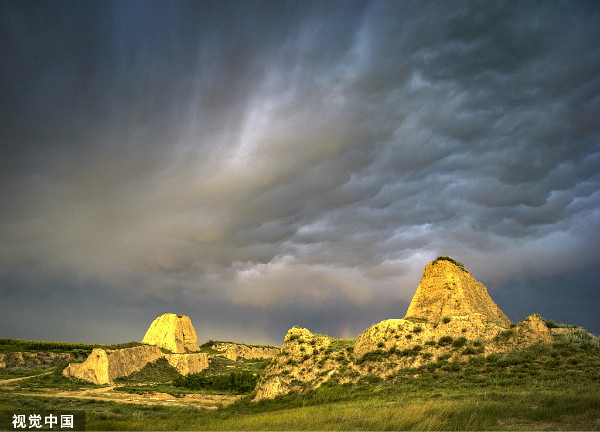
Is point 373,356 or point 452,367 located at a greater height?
point 373,356

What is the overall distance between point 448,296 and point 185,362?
44.1m

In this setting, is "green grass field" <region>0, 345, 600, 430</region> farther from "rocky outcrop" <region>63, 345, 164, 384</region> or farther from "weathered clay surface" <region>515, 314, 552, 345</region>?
"rocky outcrop" <region>63, 345, 164, 384</region>

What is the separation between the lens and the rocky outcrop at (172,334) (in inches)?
2833

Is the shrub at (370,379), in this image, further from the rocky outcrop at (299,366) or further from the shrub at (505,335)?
the shrub at (505,335)

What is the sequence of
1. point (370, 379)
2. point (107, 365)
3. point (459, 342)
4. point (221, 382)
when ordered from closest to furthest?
1. point (370, 379)
2. point (459, 342)
3. point (221, 382)
4. point (107, 365)

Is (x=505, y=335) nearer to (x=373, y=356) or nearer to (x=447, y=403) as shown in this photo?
(x=373, y=356)

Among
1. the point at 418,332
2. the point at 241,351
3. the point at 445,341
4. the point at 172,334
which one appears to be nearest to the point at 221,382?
the point at 172,334

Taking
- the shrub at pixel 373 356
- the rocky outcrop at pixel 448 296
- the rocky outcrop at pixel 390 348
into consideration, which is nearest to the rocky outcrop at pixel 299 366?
the rocky outcrop at pixel 390 348

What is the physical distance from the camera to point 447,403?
15695mm

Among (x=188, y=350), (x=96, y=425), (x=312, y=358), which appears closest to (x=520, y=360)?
(x=312, y=358)

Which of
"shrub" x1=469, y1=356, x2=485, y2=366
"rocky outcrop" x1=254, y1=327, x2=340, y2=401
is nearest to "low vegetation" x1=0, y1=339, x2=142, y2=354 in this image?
"rocky outcrop" x1=254, y1=327, x2=340, y2=401

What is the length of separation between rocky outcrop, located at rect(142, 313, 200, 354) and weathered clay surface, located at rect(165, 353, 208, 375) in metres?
6.29

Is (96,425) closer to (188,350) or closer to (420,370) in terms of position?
(420,370)

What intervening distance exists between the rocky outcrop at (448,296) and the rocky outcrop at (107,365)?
1585 inches
